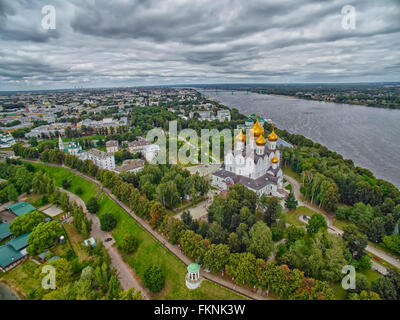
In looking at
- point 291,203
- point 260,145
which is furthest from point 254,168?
point 291,203

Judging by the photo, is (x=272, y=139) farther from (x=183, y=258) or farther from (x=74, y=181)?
(x=74, y=181)

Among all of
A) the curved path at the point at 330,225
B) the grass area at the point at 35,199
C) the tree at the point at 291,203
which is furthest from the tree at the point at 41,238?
the curved path at the point at 330,225

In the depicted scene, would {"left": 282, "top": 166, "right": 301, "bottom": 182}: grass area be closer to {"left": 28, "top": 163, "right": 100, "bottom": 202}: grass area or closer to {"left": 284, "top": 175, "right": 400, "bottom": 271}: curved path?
{"left": 284, "top": 175, "right": 400, "bottom": 271}: curved path

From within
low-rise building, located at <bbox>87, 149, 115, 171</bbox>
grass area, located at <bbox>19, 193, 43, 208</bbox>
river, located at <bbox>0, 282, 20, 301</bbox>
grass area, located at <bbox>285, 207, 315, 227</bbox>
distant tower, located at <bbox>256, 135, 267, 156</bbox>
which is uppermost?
distant tower, located at <bbox>256, 135, 267, 156</bbox>

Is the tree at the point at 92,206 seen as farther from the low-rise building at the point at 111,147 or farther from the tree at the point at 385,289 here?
the tree at the point at 385,289

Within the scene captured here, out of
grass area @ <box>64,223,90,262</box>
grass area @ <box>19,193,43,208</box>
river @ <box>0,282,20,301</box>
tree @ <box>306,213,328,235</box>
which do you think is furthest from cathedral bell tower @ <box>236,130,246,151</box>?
grass area @ <box>19,193,43,208</box>
